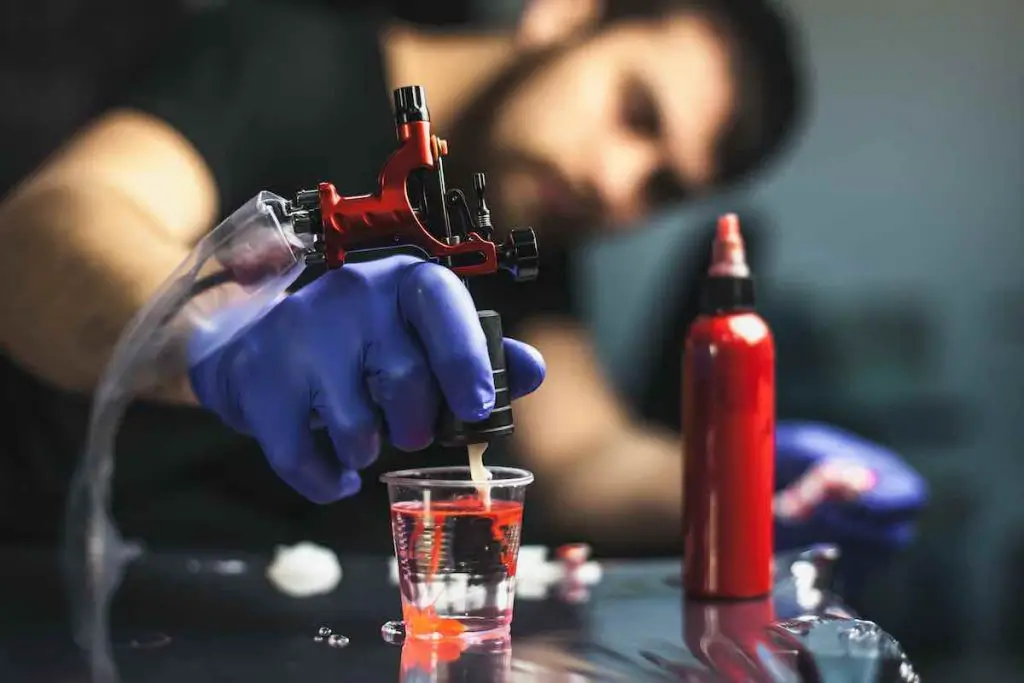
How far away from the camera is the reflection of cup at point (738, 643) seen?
71cm

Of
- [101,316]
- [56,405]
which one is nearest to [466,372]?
[101,316]

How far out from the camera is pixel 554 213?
1.35 metres

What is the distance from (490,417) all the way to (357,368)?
5.3 inches

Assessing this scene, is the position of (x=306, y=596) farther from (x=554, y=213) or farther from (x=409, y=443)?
(x=554, y=213)

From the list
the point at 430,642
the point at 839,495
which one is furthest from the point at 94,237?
the point at 839,495

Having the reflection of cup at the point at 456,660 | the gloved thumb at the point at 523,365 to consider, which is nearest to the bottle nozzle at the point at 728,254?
the gloved thumb at the point at 523,365

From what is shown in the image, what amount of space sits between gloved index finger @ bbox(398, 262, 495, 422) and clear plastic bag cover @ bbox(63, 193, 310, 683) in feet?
0.34

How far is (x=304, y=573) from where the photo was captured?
41.6 inches

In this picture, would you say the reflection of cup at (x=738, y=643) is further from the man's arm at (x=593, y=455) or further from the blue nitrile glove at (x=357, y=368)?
the man's arm at (x=593, y=455)

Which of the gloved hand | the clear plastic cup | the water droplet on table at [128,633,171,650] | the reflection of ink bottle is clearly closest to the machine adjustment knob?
the clear plastic cup

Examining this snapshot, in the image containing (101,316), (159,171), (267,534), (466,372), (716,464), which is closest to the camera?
(466,372)

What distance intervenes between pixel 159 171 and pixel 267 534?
0.51 metres

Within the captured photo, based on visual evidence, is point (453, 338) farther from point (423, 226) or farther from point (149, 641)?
point (149, 641)

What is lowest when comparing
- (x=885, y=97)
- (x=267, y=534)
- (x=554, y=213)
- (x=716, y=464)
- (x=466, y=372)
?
(x=267, y=534)
